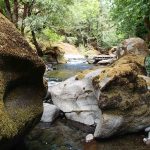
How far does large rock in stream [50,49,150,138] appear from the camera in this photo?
8.24 meters

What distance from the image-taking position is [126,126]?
329 inches

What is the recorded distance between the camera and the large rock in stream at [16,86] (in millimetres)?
5945

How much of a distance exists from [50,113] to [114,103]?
2.41 metres

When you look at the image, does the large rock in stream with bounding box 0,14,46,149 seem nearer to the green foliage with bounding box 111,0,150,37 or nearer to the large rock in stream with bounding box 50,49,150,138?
the large rock in stream with bounding box 50,49,150,138

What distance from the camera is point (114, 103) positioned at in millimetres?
8344

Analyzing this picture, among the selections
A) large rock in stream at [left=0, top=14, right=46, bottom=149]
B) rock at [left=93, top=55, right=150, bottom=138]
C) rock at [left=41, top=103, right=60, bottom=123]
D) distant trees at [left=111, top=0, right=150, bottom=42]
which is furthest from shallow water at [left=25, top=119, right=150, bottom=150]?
distant trees at [left=111, top=0, right=150, bottom=42]

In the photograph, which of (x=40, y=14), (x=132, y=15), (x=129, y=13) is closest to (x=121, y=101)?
(x=129, y=13)

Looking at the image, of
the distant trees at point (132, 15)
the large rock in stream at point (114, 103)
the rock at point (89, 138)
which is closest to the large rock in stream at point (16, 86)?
the rock at point (89, 138)

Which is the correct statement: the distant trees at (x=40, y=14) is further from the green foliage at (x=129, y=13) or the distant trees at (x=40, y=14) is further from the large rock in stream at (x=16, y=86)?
the large rock in stream at (x=16, y=86)

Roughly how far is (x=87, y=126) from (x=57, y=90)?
191 cm

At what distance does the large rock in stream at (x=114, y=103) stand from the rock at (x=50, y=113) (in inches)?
23.4

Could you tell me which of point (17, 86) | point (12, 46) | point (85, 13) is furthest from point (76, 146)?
point (85, 13)

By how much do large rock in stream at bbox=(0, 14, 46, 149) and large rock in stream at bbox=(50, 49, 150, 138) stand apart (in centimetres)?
179

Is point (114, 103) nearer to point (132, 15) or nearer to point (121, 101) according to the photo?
point (121, 101)
